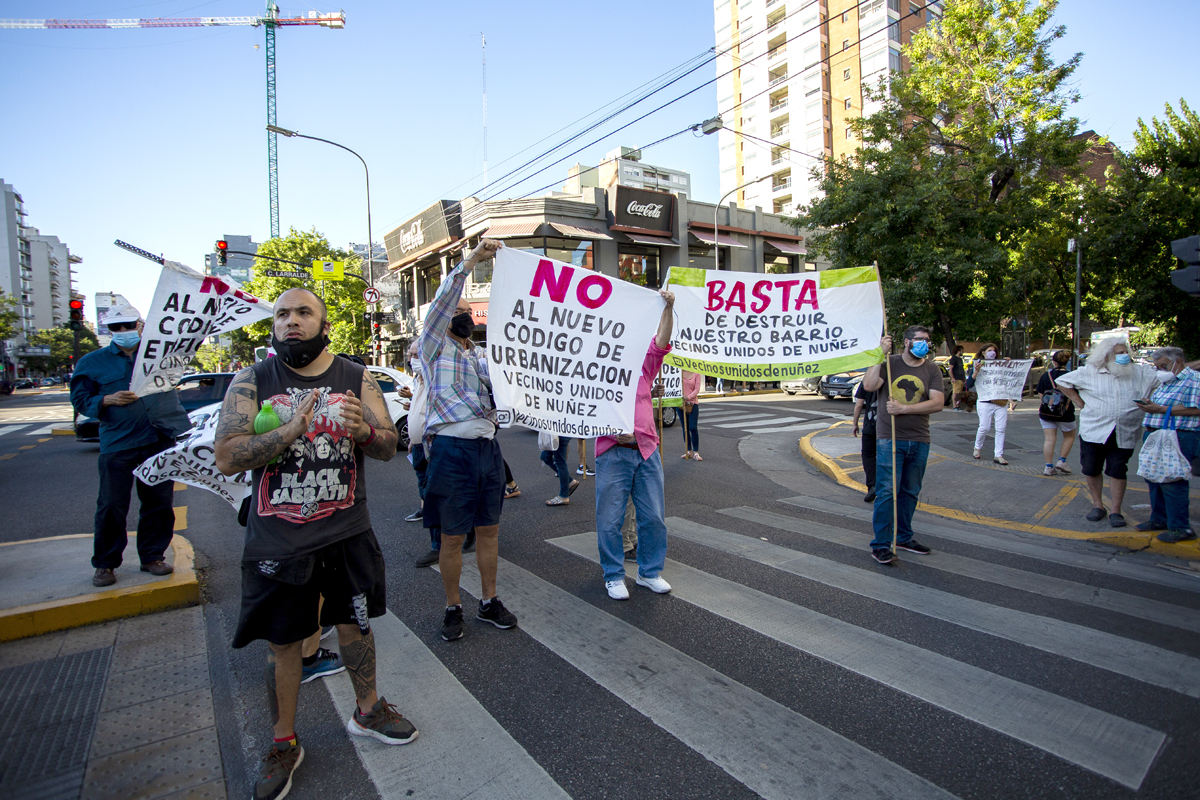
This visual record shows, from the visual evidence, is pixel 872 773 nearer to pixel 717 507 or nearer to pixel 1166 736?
pixel 1166 736

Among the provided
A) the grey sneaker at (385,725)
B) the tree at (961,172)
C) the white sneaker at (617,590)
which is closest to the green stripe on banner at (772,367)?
the white sneaker at (617,590)

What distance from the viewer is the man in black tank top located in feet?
7.58

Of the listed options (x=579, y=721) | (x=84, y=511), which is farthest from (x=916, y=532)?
(x=84, y=511)

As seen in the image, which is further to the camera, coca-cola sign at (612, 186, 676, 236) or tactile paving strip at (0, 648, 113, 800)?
coca-cola sign at (612, 186, 676, 236)

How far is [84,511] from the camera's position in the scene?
716 centimetres

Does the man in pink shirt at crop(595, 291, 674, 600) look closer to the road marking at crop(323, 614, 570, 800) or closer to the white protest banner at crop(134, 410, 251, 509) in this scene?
the road marking at crop(323, 614, 570, 800)

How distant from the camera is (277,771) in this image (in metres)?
2.35

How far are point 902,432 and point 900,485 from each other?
455mm

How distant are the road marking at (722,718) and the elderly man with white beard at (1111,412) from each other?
16.9 feet

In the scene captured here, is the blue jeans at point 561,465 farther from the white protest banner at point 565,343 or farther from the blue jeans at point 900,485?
the blue jeans at point 900,485

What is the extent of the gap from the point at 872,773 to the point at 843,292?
13.4ft

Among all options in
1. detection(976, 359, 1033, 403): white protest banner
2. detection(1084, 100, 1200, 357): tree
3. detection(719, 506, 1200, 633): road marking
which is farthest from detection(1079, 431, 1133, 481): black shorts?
detection(1084, 100, 1200, 357): tree

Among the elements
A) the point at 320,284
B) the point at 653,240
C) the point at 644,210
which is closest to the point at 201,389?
the point at 653,240

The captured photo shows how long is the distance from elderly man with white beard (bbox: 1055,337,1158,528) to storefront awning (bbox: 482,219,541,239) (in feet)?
71.2
